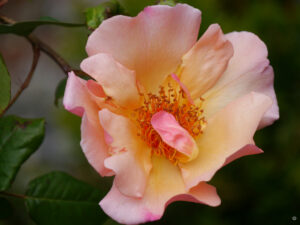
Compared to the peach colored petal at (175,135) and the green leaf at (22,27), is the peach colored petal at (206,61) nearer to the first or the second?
the peach colored petal at (175,135)

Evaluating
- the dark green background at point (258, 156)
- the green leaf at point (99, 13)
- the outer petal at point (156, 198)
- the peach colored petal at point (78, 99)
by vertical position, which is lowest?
the dark green background at point (258, 156)

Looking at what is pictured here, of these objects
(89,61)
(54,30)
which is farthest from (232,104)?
(54,30)

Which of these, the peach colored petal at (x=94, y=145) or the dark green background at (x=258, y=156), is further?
the dark green background at (x=258, y=156)

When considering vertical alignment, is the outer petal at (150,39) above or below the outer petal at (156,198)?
above

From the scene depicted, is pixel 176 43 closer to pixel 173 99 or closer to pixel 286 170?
pixel 173 99

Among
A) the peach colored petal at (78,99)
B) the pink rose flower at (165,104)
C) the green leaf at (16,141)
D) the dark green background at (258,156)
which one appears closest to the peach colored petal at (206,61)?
the pink rose flower at (165,104)

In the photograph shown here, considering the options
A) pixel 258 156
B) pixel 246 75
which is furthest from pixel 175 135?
pixel 258 156
